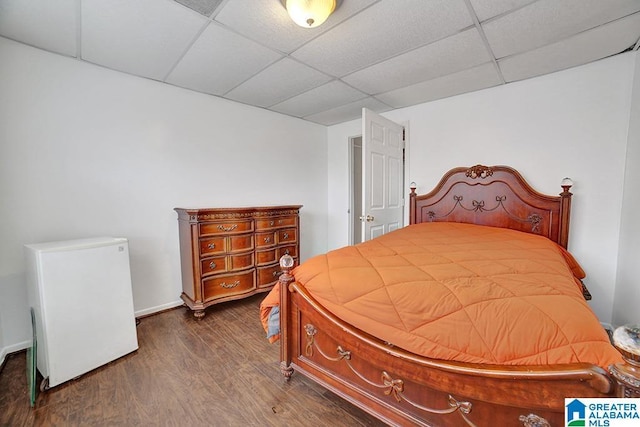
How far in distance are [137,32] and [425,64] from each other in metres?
2.21

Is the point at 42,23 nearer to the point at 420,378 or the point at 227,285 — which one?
the point at 227,285

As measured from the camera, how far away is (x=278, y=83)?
2.65 m

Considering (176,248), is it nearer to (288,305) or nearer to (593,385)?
(288,305)

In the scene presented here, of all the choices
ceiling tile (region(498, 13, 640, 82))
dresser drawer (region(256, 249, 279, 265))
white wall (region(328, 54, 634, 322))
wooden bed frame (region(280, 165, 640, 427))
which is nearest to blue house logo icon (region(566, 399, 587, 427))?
wooden bed frame (region(280, 165, 640, 427))

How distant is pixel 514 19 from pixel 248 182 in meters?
2.83

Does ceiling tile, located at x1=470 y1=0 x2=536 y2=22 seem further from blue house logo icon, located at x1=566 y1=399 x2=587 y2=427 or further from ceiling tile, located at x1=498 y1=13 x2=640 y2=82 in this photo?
blue house logo icon, located at x1=566 y1=399 x2=587 y2=427

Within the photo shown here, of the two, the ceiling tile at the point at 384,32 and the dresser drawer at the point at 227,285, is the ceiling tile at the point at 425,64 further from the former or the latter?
the dresser drawer at the point at 227,285

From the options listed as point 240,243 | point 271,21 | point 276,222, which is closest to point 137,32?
point 271,21

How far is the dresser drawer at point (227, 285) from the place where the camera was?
257 centimetres

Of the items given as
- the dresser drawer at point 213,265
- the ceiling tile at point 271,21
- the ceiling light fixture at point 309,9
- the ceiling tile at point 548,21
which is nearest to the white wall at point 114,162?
the dresser drawer at point 213,265

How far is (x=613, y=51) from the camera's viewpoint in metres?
2.05

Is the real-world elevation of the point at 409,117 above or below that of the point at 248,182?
above

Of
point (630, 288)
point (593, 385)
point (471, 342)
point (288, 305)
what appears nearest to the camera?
point (593, 385)

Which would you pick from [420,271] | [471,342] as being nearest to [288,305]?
[420,271]
